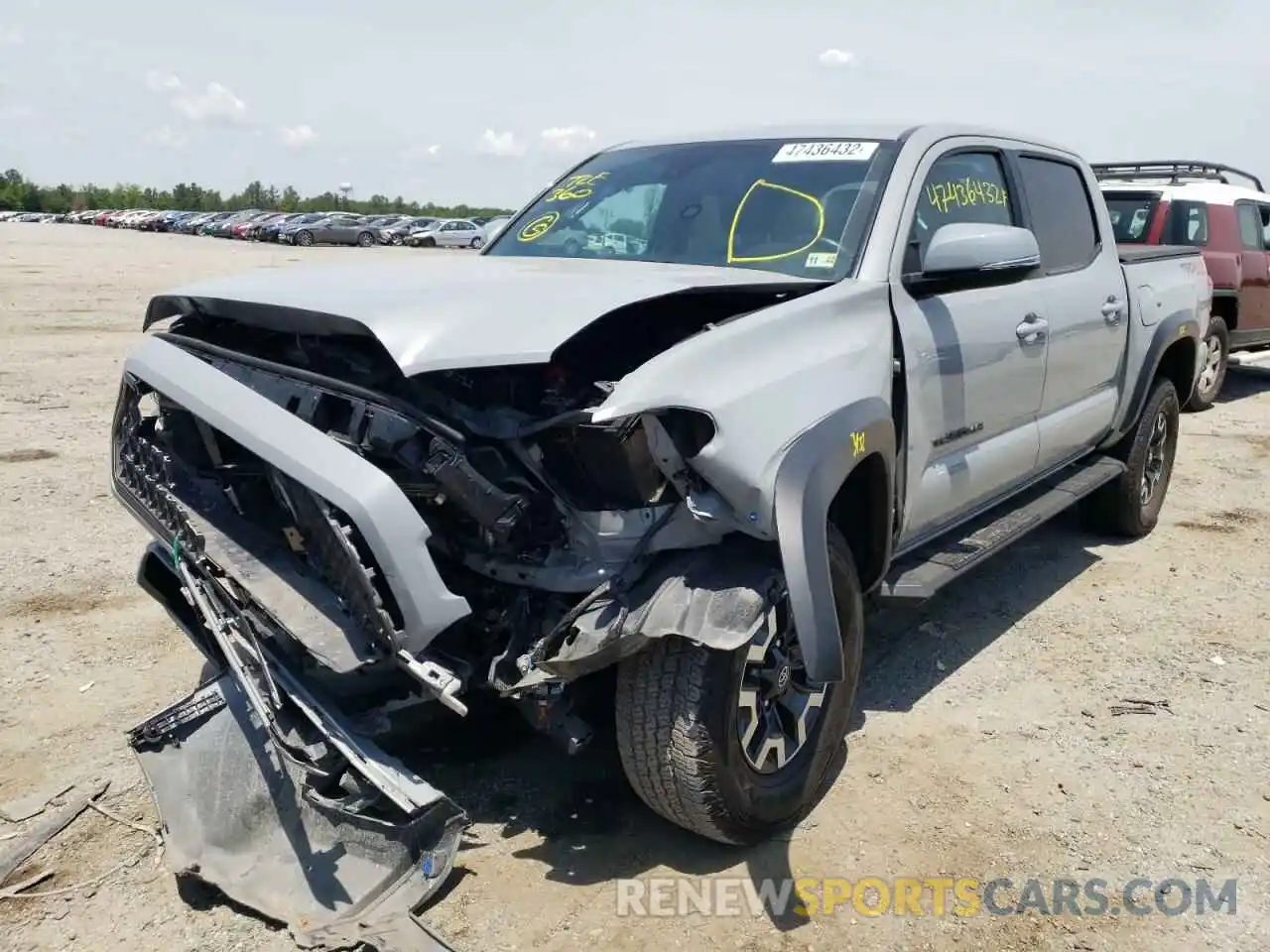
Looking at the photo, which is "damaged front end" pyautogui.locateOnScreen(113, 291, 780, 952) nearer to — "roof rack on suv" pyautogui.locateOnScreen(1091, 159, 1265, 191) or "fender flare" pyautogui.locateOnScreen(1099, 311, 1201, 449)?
"fender flare" pyautogui.locateOnScreen(1099, 311, 1201, 449)

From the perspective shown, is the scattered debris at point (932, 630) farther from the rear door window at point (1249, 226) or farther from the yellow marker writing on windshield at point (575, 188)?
the rear door window at point (1249, 226)

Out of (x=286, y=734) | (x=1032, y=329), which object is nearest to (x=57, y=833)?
(x=286, y=734)

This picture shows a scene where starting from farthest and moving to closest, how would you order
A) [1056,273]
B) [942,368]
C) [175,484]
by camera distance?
1. [1056,273]
2. [942,368]
3. [175,484]

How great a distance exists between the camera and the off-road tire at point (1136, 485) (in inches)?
218

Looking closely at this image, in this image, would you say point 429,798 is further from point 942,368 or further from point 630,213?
point 630,213

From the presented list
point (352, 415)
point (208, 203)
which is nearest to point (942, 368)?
point (352, 415)

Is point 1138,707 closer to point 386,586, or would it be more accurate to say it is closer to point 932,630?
point 932,630

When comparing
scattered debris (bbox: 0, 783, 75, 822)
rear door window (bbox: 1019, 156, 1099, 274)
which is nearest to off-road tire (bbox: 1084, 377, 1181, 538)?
rear door window (bbox: 1019, 156, 1099, 274)

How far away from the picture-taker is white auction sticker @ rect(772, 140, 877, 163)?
374cm

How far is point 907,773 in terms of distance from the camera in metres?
3.41

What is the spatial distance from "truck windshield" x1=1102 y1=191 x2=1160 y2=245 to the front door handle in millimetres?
6154

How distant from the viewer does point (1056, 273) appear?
4.50 metres

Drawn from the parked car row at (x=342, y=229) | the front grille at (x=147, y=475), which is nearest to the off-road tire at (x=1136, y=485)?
the front grille at (x=147, y=475)

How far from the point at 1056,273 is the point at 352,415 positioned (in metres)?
3.23
